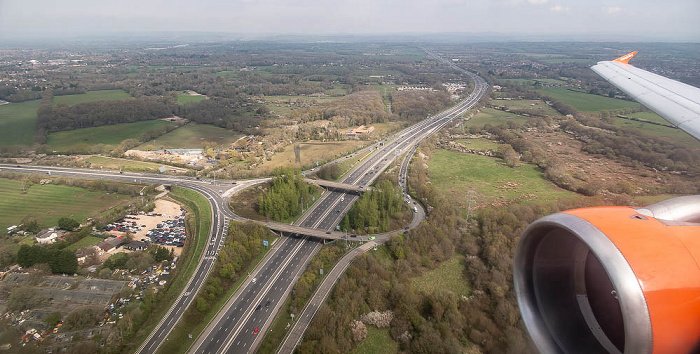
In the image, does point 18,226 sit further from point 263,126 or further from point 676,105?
point 676,105

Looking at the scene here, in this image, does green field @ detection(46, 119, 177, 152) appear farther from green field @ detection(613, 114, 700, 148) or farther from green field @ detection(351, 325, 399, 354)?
green field @ detection(613, 114, 700, 148)

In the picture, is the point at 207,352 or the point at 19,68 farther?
the point at 19,68

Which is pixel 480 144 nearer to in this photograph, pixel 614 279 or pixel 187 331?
pixel 187 331

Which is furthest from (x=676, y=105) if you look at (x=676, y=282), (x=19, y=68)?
(x=19, y=68)

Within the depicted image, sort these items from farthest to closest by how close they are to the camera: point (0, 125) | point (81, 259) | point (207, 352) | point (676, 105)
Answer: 1. point (0, 125)
2. point (81, 259)
3. point (207, 352)
4. point (676, 105)

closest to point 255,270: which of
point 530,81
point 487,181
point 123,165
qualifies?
point 487,181

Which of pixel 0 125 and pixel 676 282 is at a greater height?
pixel 676 282

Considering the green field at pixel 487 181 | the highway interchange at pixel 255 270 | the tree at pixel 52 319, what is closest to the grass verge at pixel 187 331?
the highway interchange at pixel 255 270
